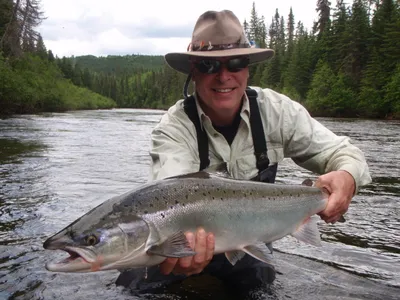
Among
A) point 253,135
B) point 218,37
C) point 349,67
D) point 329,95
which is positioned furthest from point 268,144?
point 349,67

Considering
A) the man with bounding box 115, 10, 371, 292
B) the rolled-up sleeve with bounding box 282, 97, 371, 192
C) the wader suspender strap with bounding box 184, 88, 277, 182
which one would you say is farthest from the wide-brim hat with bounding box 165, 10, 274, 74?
the rolled-up sleeve with bounding box 282, 97, 371, 192

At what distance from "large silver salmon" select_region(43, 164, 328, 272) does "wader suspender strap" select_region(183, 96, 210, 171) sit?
0.49 metres

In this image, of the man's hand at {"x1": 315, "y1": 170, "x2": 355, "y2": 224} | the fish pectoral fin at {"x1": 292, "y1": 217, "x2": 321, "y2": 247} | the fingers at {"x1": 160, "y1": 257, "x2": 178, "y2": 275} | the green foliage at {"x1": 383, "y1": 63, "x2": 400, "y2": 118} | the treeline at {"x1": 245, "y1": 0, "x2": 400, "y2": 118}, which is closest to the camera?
the fingers at {"x1": 160, "y1": 257, "x2": 178, "y2": 275}

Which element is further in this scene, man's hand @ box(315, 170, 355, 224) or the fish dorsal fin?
man's hand @ box(315, 170, 355, 224)

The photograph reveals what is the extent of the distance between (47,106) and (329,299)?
43.6m

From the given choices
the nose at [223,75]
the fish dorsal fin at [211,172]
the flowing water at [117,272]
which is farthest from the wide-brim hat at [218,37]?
the flowing water at [117,272]

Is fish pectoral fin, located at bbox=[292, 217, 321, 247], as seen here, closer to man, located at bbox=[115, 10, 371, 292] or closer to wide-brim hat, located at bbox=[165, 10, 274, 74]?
man, located at bbox=[115, 10, 371, 292]

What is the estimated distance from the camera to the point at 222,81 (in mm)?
3047

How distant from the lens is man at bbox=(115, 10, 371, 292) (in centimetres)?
299

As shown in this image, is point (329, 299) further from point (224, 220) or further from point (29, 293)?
point (29, 293)

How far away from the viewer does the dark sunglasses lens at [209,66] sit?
9.91 feet

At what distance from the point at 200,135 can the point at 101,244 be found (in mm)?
1295

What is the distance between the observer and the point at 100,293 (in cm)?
343

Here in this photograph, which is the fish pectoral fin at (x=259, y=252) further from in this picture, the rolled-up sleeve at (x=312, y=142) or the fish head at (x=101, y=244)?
the rolled-up sleeve at (x=312, y=142)
